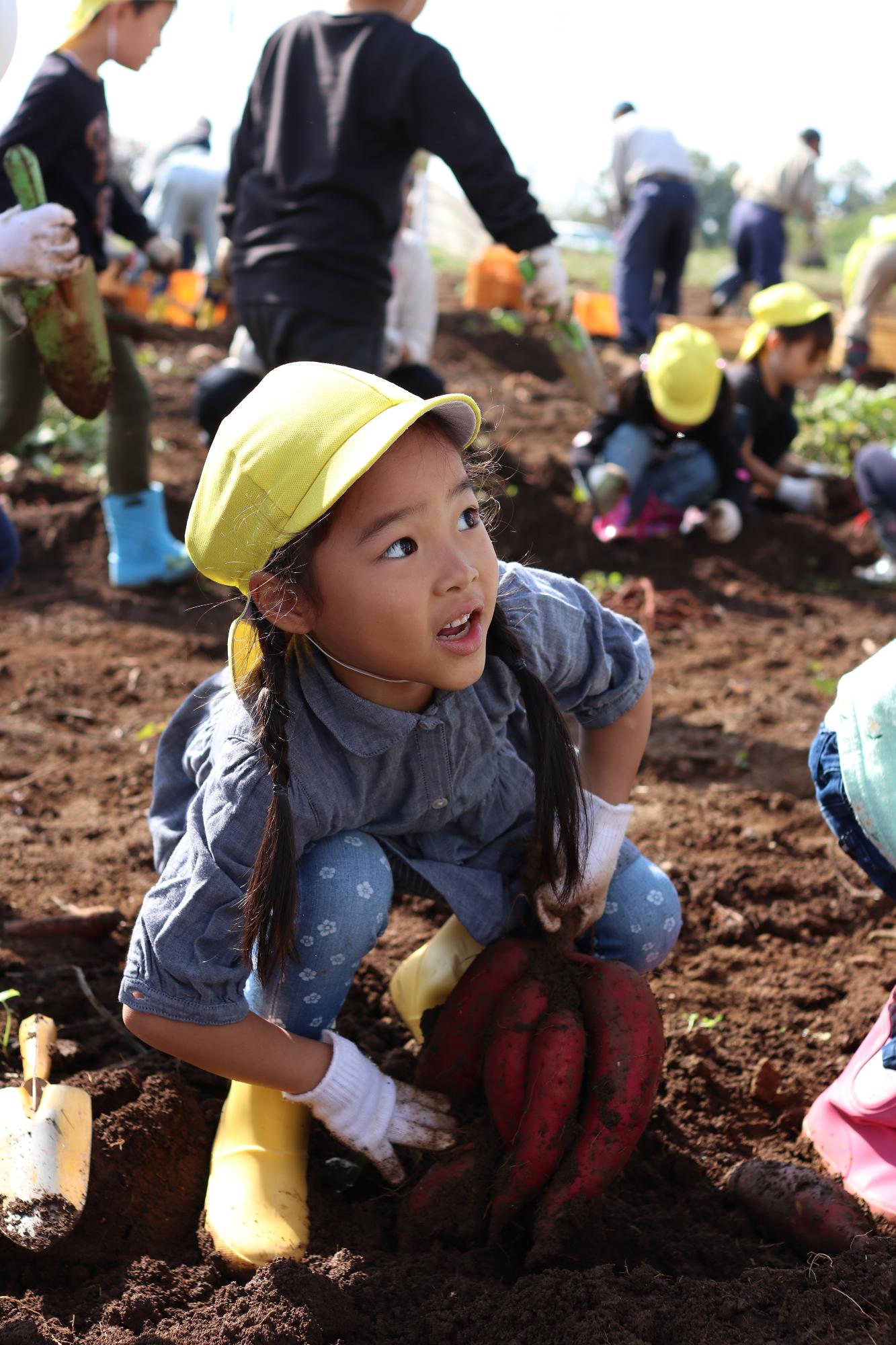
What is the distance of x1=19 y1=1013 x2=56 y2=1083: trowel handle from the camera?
175cm

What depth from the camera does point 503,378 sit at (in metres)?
7.86

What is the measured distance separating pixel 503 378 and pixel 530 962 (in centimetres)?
657

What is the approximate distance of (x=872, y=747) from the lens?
1.64 meters

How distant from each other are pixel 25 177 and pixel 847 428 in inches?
167

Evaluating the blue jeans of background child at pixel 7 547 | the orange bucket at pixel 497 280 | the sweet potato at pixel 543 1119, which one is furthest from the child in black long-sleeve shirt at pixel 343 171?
the orange bucket at pixel 497 280

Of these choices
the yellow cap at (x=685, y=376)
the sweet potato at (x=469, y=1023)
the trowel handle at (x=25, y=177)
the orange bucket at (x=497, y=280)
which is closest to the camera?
the sweet potato at (x=469, y=1023)

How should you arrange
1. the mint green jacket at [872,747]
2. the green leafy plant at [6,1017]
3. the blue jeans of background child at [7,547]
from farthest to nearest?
1. the blue jeans of background child at [7,547]
2. the green leafy plant at [6,1017]
3. the mint green jacket at [872,747]

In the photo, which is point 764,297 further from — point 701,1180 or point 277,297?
point 701,1180

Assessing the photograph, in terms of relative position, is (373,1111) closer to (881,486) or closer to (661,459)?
(881,486)

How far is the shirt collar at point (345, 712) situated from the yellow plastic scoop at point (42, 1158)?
0.65 m

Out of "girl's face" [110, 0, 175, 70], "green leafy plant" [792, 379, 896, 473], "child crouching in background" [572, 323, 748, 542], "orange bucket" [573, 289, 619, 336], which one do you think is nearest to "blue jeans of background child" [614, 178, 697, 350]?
"orange bucket" [573, 289, 619, 336]

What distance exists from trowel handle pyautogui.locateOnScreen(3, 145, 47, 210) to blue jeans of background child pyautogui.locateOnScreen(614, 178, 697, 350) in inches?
223

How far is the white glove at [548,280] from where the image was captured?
3625 millimetres

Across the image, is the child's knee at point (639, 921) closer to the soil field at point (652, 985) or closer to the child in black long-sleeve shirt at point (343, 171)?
the soil field at point (652, 985)
